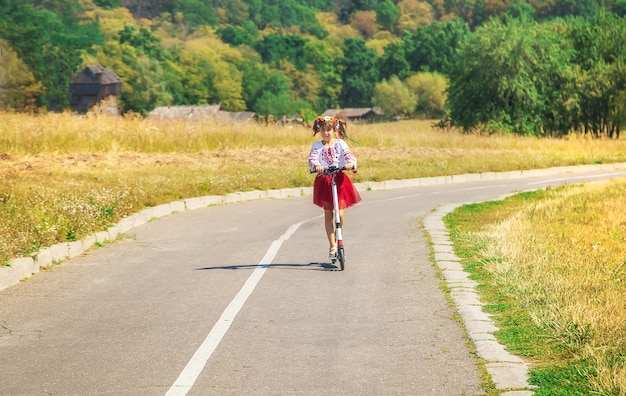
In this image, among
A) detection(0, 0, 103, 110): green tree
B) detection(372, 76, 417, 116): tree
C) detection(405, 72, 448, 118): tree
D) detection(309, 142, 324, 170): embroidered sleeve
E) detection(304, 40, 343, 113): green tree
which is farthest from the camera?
detection(304, 40, 343, 113): green tree

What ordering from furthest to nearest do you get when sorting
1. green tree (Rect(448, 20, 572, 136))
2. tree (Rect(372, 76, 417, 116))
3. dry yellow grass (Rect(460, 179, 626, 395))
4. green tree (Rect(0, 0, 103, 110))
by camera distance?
tree (Rect(372, 76, 417, 116)) → green tree (Rect(0, 0, 103, 110)) → green tree (Rect(448, 20, 572, 136)) → dry yellow grass (Rect(460, 179, 626, 395))

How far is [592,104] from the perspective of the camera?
6041cm

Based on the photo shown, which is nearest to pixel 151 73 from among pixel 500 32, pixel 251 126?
pixel 500 32

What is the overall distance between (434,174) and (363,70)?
149 m

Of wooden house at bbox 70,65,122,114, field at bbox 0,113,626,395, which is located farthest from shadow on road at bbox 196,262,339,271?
wooden house at bbox 70,65,122,114

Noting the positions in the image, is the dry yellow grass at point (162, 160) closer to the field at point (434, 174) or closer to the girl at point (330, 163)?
the field at point (434, 174)

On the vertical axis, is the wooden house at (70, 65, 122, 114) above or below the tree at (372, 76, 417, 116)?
above

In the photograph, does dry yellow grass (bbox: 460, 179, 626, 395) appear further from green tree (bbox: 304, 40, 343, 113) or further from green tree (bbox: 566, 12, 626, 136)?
green tree (bbox: 304, 40, 343, 113)

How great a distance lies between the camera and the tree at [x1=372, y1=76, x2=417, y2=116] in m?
157

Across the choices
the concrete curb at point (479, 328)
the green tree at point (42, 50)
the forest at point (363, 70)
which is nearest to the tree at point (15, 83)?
the forest at point (363, 70)

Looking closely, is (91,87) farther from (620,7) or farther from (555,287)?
(555,287)

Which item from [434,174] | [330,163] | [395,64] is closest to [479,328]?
[330,163]

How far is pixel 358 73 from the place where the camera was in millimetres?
Result: 180000

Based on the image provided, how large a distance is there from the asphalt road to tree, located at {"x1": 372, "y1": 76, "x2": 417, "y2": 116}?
143670 millimetres
